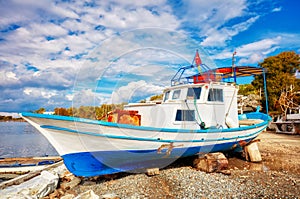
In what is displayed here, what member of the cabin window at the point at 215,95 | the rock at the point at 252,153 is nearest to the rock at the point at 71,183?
the cabin window at the point at 215,95

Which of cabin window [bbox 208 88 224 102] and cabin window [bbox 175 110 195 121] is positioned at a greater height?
cabin window [bbox 208 88 224 102]

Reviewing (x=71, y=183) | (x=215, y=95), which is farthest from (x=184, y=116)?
(x=71, y=183)

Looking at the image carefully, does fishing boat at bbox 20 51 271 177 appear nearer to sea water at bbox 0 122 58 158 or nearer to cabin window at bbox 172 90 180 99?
cabin window at bbox 172 90 180 99

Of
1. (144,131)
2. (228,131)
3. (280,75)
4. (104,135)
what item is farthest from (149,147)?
(280,75)

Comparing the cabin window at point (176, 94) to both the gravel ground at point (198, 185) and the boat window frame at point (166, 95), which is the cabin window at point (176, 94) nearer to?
the boat window frame at point (166, 95)

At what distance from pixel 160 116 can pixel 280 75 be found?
2903cm

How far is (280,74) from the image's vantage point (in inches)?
1216

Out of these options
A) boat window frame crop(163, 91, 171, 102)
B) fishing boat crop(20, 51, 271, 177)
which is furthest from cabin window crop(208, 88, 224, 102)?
boat window frame crop(163, 91, 171, 102)

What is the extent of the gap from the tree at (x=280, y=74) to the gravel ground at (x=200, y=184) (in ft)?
79.9

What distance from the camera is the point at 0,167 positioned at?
11.5 m

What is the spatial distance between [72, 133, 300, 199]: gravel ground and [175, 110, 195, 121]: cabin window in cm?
219

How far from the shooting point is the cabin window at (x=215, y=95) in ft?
32.9

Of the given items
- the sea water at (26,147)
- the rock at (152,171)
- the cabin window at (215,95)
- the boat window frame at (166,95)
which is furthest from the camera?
the sea water at (26,147)

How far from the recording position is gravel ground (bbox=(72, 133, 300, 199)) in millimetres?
6457
